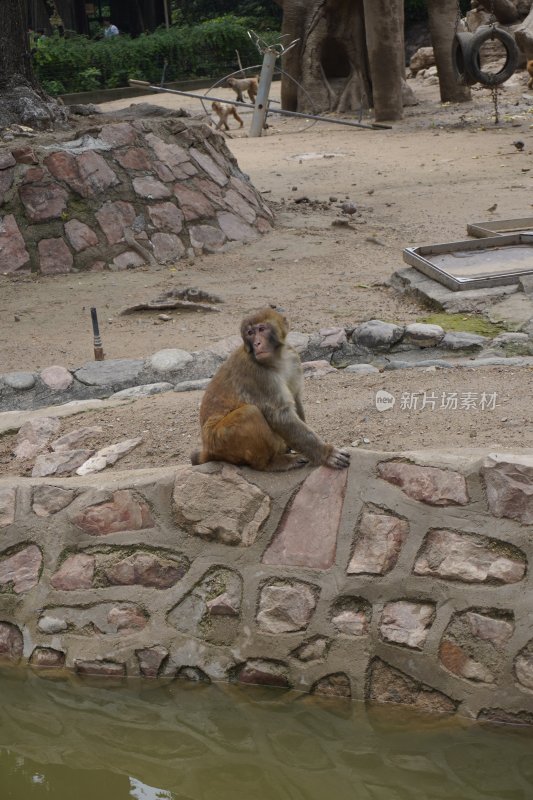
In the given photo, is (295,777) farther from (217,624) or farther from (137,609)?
(137,609)

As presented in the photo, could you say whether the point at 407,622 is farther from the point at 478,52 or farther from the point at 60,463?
the point at 478,52

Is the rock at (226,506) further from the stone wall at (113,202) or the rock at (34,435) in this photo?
the stone wall at (113,202)

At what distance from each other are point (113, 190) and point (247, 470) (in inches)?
262

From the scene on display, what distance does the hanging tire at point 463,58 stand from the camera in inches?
743

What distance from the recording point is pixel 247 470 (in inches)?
193

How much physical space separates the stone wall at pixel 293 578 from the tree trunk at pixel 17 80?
814 centimetres

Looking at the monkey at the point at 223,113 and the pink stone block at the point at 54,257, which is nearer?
the pink stone block at the point at 54,257

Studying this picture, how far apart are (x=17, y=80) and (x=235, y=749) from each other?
1014 cm

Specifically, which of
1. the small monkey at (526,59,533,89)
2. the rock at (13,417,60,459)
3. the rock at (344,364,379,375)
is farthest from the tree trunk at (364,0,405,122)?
the rock at (13,417,60,459)

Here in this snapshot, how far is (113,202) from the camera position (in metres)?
10.8

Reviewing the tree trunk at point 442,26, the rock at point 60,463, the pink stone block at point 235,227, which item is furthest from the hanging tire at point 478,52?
the rock at point 60,463

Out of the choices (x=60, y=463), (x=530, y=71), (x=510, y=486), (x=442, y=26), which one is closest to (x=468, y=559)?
(x=510, y=486)

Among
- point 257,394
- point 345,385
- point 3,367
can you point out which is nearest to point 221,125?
point 3,367

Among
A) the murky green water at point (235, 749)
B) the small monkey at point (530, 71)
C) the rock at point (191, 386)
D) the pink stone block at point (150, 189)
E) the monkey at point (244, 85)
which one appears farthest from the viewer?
the monkey at point (244, 85)
